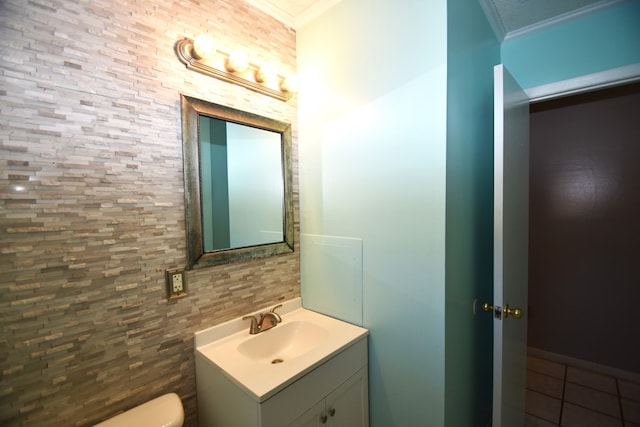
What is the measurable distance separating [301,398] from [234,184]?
1.02 meters

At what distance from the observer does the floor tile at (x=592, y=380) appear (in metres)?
2.10

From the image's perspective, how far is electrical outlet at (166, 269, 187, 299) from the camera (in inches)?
45.3

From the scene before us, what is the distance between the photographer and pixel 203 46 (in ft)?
3.84

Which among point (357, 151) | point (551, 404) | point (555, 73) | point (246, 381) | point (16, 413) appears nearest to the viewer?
point (16, 413)

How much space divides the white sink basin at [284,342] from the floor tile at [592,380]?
2.33 metres

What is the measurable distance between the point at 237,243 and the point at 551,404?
99.2 inches

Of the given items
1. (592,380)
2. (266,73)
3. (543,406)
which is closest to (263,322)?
(266,73)

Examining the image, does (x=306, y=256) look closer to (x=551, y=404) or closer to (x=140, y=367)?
(x=140, y=367)

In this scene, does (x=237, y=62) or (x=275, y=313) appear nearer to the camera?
(x=237, y=62)

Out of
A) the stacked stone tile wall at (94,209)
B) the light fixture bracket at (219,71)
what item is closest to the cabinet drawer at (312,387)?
the stacked stone tile wall at (94,209)

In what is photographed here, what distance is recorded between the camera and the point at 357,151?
1377 millimetres

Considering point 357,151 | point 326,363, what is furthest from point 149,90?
point 326,363

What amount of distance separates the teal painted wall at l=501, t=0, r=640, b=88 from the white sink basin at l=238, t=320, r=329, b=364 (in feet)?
6.51

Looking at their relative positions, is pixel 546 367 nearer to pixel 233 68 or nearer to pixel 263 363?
pixel 263 363
